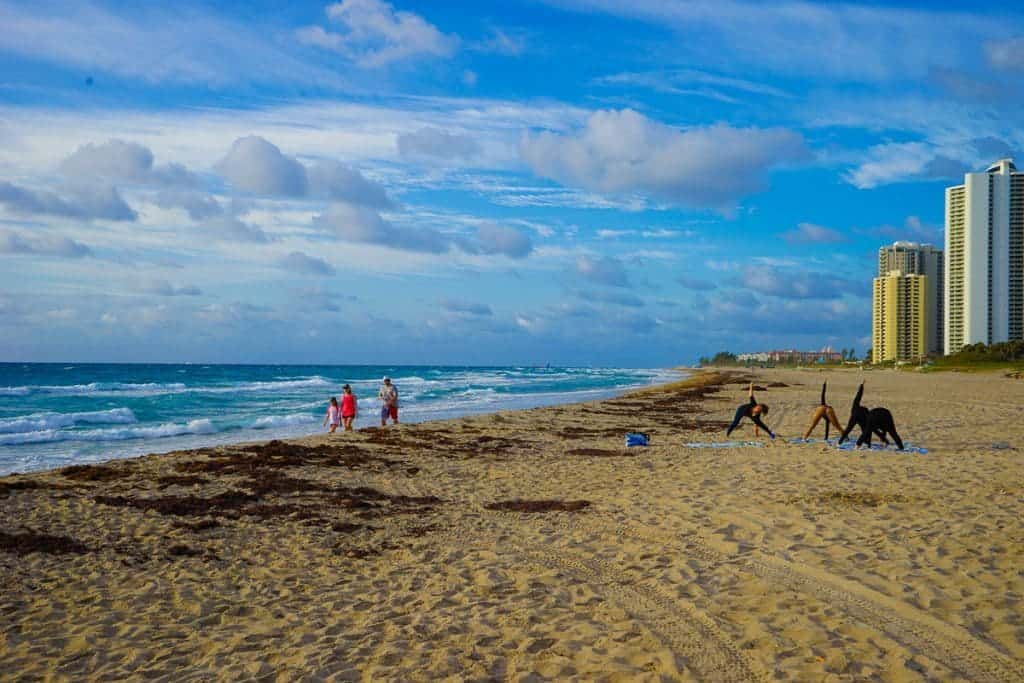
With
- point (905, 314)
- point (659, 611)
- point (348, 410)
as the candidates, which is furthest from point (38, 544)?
point (905, 314)

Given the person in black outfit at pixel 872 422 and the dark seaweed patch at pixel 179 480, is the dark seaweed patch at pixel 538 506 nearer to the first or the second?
the dark seaweed patch at pixel 179 480

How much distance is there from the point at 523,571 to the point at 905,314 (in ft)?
430

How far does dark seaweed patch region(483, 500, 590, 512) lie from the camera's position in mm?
9719

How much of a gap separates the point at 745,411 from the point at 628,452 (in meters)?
3.05

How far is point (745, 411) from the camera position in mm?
16328

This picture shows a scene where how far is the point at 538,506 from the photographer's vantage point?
9945 mm

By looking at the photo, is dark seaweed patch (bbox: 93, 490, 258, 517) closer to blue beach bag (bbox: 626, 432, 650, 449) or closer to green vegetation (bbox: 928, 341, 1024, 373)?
blue beach bag (bbox: 626, 432, 650, 449)

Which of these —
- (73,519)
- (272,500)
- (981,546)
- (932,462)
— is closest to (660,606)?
(981,546)

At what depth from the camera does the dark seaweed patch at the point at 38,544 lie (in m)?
7.71

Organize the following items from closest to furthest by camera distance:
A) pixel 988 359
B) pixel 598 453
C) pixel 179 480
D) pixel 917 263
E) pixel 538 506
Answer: pixel 538 506, pixel 179 480, pixel 598 453, pixel 988 359, pixel 917 263

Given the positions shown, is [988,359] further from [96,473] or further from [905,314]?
[96,473]

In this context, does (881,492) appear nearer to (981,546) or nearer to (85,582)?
(981,546)

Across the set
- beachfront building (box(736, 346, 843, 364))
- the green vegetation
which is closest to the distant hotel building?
beachfront building (box(736, 346, 843, 364))

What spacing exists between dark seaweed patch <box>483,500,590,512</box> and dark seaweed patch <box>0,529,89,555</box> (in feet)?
15.8
